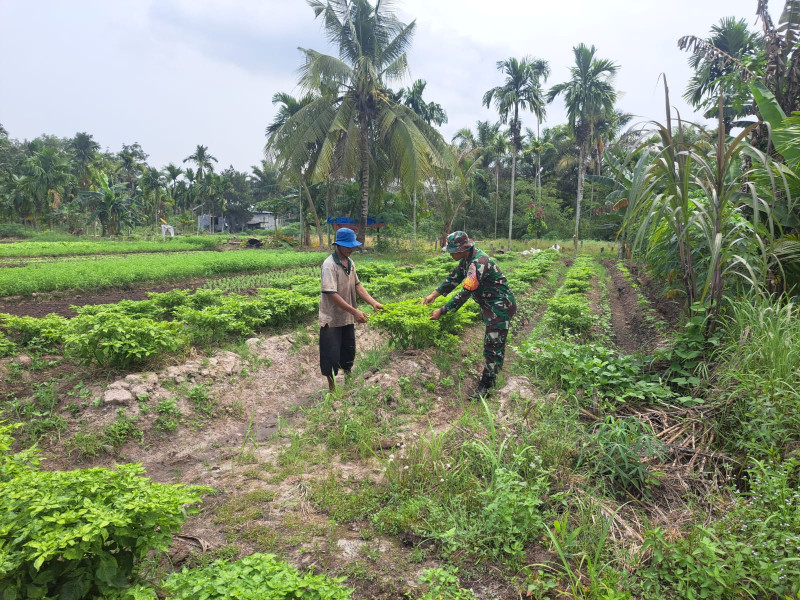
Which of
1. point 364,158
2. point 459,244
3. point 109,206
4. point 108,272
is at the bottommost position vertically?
point 108,272

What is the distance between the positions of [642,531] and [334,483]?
2.06m

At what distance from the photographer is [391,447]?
148 inches

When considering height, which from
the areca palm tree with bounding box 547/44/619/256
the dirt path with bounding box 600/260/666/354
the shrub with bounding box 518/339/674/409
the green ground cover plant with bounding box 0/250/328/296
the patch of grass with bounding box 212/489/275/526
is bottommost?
Result: the patch of grass with bounding box 212/489/275/526

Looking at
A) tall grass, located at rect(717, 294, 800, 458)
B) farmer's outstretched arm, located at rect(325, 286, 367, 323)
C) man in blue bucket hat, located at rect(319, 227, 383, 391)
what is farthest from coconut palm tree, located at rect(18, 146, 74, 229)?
tall grass, located at rect(717, 294, 800, 458)

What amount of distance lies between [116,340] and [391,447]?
10.8 feet

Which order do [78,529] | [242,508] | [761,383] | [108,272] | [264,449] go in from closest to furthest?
1. [78,529]
2. [242,508]
3. [761,383]
4. [264,449]
5. [108,272]

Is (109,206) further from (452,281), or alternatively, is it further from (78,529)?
(78,529)

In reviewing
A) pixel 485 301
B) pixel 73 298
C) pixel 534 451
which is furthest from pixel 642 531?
pixel 73 298

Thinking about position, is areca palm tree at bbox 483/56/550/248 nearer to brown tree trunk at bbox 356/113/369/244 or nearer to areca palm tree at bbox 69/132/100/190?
brown tree trunk at bbox 356/113/369/244

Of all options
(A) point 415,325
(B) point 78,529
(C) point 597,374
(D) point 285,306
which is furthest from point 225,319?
(C) point 597,374

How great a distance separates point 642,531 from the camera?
2490mm

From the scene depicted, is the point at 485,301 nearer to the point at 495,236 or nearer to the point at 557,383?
the point at 557,383

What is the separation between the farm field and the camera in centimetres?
243

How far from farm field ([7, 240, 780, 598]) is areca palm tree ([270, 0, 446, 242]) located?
14.1 metres
